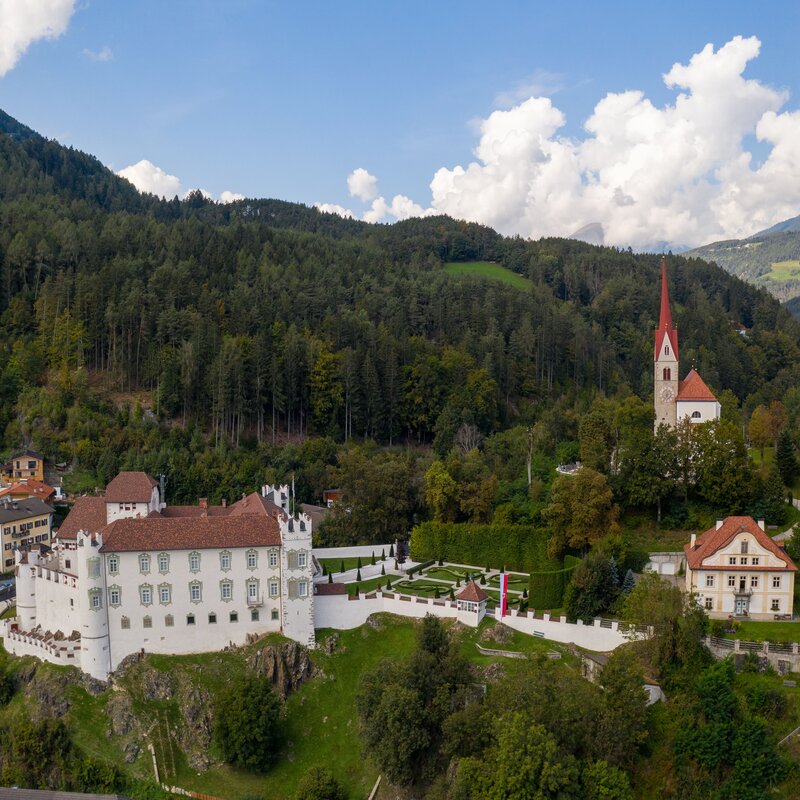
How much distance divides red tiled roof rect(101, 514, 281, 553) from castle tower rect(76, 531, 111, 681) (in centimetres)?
113

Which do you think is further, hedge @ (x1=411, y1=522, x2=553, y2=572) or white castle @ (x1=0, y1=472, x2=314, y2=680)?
hedge @ (x1=411, y1=522, x2=553, y2=572)

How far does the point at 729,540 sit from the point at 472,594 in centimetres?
1496

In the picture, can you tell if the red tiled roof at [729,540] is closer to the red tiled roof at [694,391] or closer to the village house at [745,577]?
the village house at [745,577]

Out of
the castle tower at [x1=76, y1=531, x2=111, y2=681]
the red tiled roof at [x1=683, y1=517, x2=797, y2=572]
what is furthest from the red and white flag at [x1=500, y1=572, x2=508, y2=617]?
the castle tower at [x1=76, y1=531, x2=111, y2=681]

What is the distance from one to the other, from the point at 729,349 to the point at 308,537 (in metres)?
89.4

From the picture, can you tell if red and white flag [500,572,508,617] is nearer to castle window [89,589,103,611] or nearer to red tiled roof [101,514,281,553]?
red tiled roof [101,514,281,553]

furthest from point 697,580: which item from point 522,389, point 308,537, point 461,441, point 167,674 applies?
point 522,389

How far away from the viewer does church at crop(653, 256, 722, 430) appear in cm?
6875

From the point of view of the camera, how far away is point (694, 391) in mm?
69188

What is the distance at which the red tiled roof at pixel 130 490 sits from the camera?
5997 cm

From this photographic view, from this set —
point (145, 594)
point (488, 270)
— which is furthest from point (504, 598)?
point (488, 270)

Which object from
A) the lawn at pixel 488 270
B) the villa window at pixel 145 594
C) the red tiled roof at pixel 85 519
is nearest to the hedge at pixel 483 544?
the villa window at pixel 145 594

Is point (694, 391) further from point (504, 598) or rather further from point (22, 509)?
point (22, 509)

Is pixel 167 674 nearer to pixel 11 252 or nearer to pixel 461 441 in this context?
pixel 461 441
